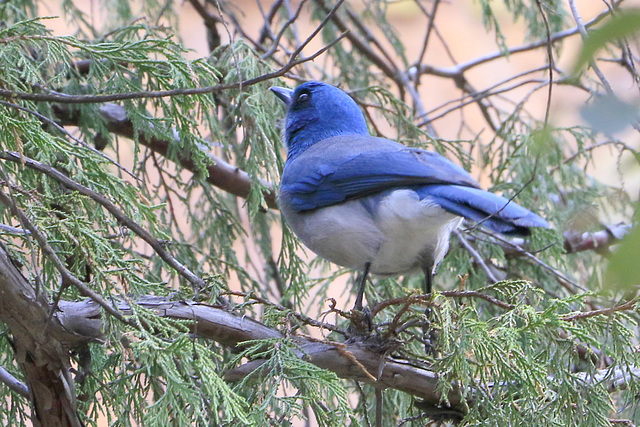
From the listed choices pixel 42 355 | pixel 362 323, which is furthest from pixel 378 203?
pixel 42 355

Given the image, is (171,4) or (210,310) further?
(171,4)

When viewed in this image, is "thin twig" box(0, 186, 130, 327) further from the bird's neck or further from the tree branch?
the bird's neck

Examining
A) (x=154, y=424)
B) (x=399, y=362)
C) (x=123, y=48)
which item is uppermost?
(x=123, y=48)

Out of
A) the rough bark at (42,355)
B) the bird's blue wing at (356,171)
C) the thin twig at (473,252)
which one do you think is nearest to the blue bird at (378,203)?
the bird's blue wing at (356,171)

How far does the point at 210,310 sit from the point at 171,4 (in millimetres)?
2419

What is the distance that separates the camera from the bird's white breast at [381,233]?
2521mm

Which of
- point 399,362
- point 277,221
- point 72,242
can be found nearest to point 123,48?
point 72,242

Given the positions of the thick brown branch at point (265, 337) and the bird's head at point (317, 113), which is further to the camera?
the bird's head at point (317, 113)

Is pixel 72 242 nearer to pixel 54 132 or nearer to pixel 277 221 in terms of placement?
pixel 54 132

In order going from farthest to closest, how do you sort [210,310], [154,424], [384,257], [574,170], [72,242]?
[574,170] → [384,257] → [210,310] → [72,242] → [154,424]

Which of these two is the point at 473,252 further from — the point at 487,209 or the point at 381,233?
the point at 487,209

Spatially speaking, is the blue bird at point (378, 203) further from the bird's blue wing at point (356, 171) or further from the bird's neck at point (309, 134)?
the bird's neck at point (309, 134)

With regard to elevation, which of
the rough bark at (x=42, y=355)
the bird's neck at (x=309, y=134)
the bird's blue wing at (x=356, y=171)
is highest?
the bird's neck at (x=309, y=134)

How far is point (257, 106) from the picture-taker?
111 inches
